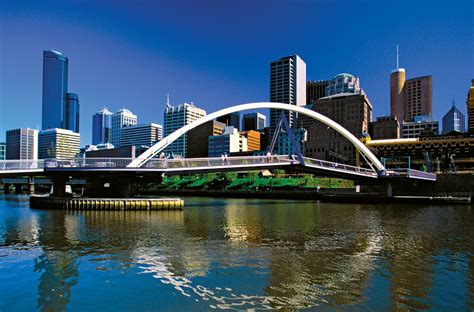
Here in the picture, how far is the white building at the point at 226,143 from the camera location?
17425 cm

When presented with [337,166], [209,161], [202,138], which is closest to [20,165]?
[209,161]

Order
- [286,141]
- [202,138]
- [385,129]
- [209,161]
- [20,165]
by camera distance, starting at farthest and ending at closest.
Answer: [202,138] < [385,129] < [286,141] < [209,161] < [20,165]

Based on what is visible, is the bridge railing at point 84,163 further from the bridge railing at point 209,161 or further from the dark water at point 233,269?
the dark water at point 233,269

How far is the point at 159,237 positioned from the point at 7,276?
10.0 meters

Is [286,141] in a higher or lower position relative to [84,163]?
higher

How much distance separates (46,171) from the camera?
138 ft

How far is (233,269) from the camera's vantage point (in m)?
15.6

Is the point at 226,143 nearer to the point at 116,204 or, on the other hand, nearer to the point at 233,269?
the point at 116,204

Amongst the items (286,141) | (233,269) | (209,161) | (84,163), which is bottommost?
(233,269)

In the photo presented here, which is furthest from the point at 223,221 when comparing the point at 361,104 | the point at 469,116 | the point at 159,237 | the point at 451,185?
the point at 469,116

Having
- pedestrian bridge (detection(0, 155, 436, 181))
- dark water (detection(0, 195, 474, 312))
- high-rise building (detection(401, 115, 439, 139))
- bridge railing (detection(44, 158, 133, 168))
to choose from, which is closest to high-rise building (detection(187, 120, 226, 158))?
high-rise building (detection(401, 115, 439, 139))

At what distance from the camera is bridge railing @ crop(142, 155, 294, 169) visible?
43.7m

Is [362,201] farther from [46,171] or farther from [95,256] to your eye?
[95,256]

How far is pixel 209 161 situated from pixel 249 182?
53.9 m
